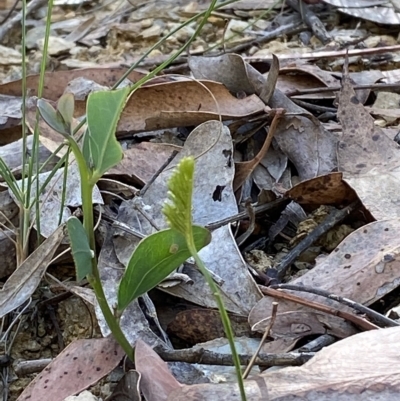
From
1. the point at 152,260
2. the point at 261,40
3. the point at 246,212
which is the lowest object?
the point at 261,40

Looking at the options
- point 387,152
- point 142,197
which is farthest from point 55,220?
point 387,152

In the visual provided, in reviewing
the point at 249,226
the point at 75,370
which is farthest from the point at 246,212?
the point at 75,370

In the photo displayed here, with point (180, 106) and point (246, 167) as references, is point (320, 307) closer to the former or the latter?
point (246, 167)

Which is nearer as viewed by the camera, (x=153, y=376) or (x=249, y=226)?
(x=153, y=376)

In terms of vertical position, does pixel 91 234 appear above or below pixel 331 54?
above

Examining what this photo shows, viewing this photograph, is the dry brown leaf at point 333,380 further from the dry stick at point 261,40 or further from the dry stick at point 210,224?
the dry stick at point 261,40

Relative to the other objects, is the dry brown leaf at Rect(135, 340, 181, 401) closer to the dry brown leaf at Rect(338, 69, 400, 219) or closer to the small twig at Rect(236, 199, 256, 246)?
the small twig at Rect(236, 199, 256, 246)
